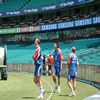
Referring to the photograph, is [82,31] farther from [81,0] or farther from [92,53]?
[92,53]

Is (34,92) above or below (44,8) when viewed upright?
below

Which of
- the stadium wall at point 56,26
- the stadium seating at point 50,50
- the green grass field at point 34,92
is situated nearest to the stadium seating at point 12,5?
the stadium wall at point 56,26

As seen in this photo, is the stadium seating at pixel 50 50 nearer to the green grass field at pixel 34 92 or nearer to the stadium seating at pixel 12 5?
the stadium seating at pixel 12 5

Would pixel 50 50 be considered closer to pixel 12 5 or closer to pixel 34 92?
pixel 12 5

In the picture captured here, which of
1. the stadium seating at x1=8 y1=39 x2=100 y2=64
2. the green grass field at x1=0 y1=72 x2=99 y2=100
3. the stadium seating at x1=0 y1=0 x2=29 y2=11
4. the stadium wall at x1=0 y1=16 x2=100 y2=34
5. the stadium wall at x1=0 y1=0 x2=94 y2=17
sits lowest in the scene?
the green grass field at x1=0 y1=72 x2=99 y2=100

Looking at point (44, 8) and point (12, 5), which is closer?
point (44, 8)

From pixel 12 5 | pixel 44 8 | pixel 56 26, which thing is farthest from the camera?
pixel 12 5

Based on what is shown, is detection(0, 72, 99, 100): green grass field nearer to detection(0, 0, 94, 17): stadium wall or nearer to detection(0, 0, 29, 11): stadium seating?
detection(0, 0, 94, 17): stadium wall

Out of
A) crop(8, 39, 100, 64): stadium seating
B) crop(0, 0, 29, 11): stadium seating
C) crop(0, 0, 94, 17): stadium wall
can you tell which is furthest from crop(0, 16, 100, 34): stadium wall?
crop(0, 0, 29, 11): stadium seating

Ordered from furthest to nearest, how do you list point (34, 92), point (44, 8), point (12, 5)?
point (12, 5) → point (44, 8) → point (34, 92)

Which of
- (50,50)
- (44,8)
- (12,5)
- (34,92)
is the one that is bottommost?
(34,92)

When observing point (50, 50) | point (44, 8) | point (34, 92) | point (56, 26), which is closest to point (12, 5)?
point (44, 8)

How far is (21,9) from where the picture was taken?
46.1 metres

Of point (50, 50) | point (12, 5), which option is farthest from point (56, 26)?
point (12, 5)
